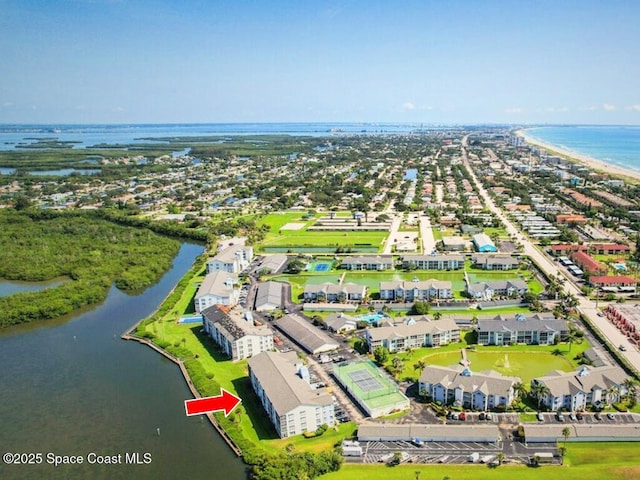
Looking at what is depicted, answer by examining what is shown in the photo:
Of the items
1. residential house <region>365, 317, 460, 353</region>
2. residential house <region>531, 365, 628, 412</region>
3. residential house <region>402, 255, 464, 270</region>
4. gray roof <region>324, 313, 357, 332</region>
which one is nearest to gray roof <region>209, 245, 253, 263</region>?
gray roof <region>324, 313, 357, 332</region>

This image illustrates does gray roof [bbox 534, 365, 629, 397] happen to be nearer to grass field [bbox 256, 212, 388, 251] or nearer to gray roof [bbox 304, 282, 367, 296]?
gray roof [bbox 304, 282, 367, 296]

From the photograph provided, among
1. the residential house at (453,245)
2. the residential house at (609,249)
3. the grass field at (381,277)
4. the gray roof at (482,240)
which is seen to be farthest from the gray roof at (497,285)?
the residential house at (609,249)

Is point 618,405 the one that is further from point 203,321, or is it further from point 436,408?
point 203,321

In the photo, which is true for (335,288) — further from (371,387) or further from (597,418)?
(597,418)

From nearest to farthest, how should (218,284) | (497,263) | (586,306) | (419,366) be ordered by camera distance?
1. (419,366)
2. (586,306)
3. (218,284)
4. (497,263)

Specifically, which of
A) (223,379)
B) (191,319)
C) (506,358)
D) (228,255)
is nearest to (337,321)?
(223,379)

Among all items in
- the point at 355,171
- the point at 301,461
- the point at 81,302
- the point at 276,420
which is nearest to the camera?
the point at 301,461

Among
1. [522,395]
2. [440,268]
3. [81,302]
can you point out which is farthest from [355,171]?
[522,395]
